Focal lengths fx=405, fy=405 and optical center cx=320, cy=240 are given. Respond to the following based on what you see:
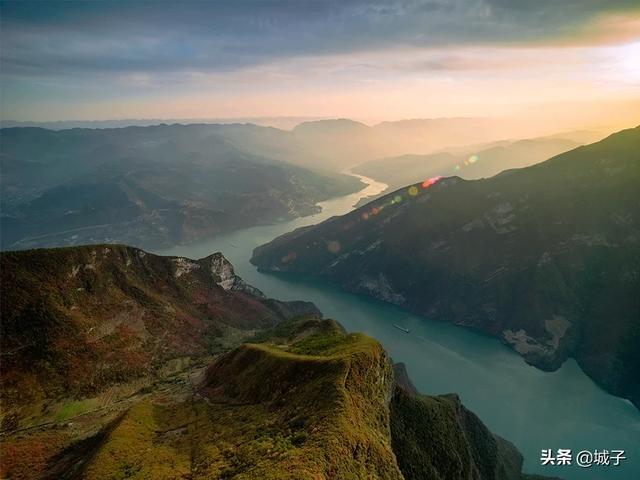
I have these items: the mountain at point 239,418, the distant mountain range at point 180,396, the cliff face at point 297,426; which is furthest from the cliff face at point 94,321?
the cliff face at point 297,426

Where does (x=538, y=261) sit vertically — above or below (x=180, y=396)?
below

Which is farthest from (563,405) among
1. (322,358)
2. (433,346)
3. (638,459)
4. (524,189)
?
(524,189)

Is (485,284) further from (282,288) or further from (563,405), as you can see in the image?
(282,288)

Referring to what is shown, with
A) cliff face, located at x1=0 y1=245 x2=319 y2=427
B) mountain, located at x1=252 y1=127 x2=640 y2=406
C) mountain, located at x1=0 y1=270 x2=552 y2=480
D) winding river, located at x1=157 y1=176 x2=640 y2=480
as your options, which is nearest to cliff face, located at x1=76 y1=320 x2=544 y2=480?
mountain, located at x1=0 y1=270 x2=552 y2=480

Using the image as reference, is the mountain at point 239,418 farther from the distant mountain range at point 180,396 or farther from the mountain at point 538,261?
the mountain at point 538,261

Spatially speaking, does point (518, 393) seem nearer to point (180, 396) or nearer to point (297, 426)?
point (180, 396)

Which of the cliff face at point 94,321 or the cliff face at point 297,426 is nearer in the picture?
the cliff face at point 297,426

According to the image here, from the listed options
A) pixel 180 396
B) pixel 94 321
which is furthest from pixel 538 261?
pixel 94 321
